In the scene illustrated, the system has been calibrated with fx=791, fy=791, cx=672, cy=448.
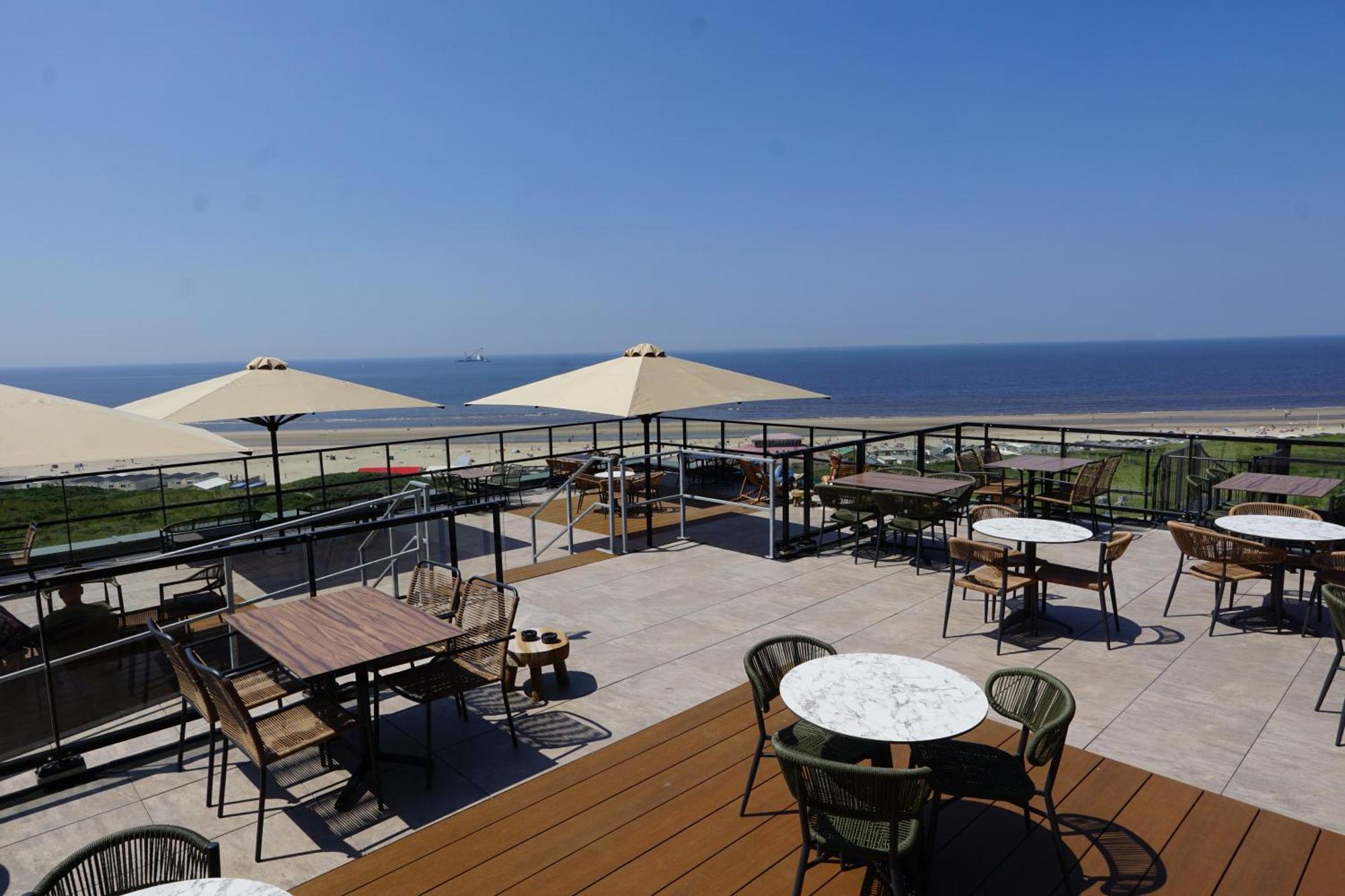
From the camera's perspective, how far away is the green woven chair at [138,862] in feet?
6.88

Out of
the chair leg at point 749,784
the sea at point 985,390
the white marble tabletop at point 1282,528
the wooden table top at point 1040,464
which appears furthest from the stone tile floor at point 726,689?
the sea at point 985,390

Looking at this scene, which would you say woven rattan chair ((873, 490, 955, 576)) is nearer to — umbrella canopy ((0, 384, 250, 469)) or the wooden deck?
the wooden deck

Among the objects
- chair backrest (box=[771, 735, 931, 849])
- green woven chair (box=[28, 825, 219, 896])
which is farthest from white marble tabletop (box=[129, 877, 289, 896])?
chair backrest (box=[771, 735, 931, 849])

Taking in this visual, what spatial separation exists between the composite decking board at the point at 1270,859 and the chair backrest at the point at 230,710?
3.71m

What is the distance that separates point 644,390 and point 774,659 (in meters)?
4.79

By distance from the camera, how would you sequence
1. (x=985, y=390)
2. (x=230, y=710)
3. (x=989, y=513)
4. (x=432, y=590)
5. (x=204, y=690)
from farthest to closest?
(x=985, y=390), (x=989, y=513), (x=432, y=590), (x=204, y=690), (x=230, y=710)

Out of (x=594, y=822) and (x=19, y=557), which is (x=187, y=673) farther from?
(x=19, y=557)

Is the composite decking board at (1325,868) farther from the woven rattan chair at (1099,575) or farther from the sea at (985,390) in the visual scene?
the sea at (985,390)

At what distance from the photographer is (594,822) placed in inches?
134

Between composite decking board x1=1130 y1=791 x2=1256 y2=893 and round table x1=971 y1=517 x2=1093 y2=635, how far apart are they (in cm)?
221

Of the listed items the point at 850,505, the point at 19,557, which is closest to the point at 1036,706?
the point at 850,505

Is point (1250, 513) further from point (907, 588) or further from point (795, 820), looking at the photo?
point (795, 820)

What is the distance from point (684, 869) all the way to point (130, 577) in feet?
23.5

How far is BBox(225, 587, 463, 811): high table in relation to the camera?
343 cm
